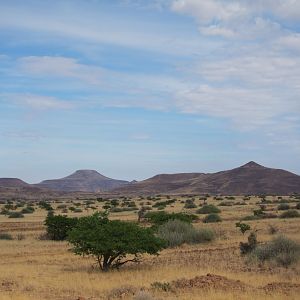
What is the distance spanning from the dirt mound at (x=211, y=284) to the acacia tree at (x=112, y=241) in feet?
14.9

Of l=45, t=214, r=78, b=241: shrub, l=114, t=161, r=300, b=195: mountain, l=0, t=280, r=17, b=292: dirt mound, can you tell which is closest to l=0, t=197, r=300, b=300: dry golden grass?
l=0, t=280, r=17, b=292: dirt mound

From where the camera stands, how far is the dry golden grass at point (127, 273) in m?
14.9

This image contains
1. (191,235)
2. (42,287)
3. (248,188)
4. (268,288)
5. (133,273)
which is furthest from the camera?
(248,188)

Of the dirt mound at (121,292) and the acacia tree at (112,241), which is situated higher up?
the acacia tree at (112,241)

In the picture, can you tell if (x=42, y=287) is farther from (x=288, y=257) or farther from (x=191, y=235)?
(x=191, y=235)

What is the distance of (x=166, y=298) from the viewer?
1406 centimetres

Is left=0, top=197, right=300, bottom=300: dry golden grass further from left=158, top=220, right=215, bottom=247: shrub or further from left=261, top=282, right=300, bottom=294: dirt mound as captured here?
left=158, top=220, right=215, bottom=247: shrub

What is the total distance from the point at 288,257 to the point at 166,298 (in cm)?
773

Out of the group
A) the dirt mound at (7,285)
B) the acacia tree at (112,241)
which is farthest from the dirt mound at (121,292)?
the acacia tree at (112,241)

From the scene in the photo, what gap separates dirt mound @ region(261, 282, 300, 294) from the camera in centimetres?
1483

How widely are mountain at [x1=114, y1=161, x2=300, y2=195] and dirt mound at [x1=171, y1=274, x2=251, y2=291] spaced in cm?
13578

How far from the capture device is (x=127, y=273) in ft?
63.9

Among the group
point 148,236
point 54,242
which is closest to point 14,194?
point 54,242

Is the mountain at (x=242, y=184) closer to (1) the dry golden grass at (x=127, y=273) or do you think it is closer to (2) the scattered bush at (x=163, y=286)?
(1) the dry golden grass at (x=127, y=273)
